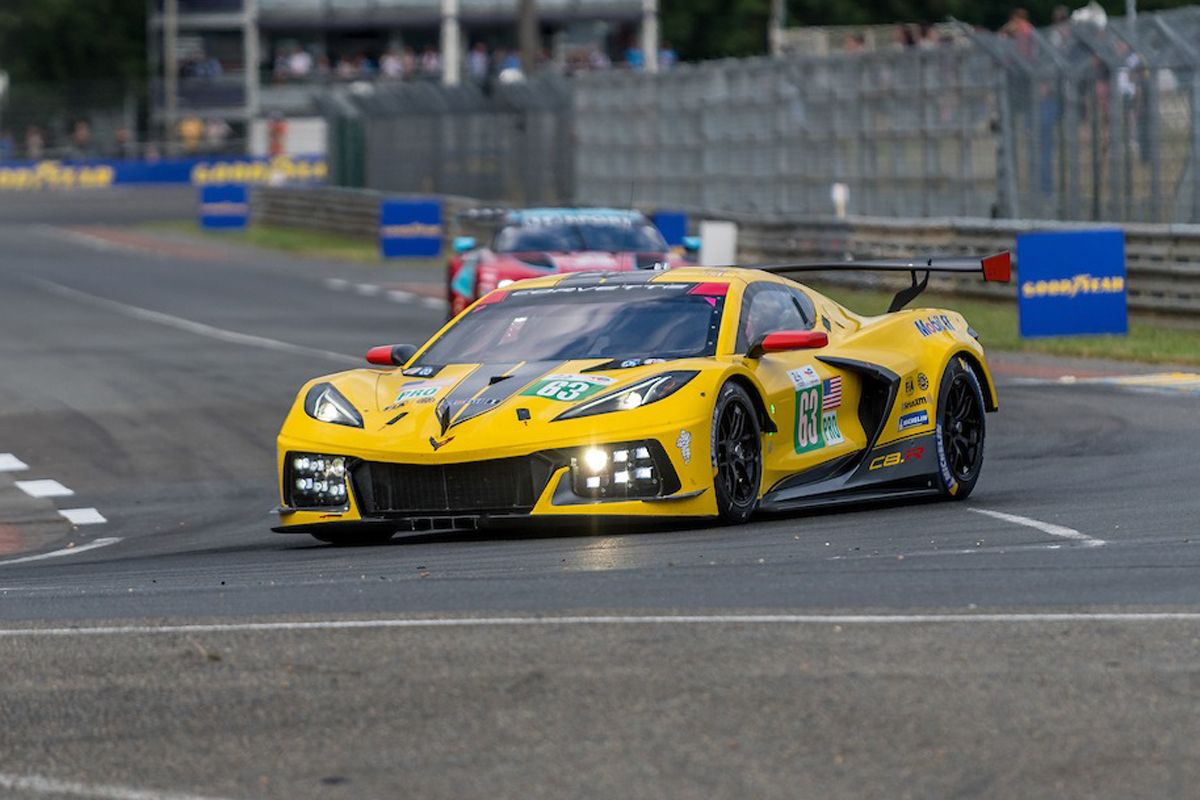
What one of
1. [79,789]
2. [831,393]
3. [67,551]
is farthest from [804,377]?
[79,789]

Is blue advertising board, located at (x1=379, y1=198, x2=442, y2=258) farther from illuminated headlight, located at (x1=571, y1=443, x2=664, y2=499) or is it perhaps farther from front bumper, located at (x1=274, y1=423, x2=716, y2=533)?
illuminated headlight, located at (x1=571, y1=443, x2=664, y2=499)

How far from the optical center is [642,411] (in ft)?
33.4

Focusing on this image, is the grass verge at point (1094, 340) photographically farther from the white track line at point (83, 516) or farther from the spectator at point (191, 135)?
the spectator at point (191, 135)

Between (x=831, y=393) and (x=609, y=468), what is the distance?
165 cm

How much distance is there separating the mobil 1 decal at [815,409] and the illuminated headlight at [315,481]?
2.08m

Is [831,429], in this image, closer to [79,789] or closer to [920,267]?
[920,267]

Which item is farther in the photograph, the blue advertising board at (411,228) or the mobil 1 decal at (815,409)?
the blue advertising board at (411,228)

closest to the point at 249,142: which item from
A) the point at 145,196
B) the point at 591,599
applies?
the point at 145,196

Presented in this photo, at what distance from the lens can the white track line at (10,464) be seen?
1548 cm

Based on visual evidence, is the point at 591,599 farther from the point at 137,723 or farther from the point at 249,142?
the point at 249,142

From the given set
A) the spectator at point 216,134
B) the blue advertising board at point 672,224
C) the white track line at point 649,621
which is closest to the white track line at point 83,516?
the white track line at point 649,621

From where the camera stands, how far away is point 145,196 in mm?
68625

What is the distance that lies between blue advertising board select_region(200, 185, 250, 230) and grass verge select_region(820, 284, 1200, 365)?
97.3ft

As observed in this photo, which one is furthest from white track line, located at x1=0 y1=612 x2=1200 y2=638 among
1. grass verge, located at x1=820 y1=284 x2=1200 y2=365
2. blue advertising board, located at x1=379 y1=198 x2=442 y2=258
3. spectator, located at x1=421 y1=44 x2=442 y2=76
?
spectator, located at x1=421 y1=44 x2=442 y2=76
